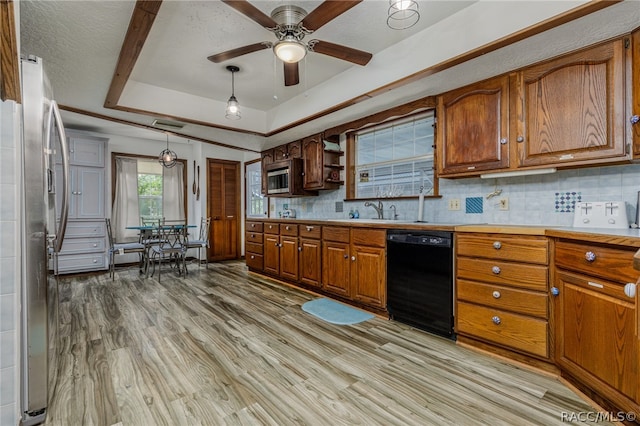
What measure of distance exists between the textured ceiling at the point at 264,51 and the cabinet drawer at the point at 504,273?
4.79ft

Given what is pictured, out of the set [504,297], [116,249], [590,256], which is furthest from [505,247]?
[116,249]

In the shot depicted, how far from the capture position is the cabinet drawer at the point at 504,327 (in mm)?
1976

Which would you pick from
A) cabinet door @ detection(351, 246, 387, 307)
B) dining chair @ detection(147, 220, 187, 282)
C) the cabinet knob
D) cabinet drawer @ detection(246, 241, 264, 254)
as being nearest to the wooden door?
dining chair @ detection(147, 220, 187, 282)

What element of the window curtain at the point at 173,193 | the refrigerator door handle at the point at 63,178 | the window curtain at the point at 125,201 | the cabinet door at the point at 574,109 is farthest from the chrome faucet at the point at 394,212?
the window curtain at the point at 125,201

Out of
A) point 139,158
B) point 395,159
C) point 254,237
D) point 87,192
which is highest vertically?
Answer: point 139,158

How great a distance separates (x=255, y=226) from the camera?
4883 mm

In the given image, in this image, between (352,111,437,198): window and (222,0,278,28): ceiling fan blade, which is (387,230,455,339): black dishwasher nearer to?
(352,111,437,198): window

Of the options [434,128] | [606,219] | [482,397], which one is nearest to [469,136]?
[434,128]

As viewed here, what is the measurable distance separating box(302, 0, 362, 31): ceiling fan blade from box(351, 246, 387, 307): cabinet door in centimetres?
195

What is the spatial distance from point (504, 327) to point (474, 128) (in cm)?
155

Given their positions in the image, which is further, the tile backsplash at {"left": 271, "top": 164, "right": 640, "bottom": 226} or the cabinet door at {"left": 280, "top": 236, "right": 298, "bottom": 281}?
the cabinet door at {"left": 280, "top": 236, "right": 298, "bottom": 281}

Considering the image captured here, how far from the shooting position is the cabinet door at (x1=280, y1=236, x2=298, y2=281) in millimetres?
4043

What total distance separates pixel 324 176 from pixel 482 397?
2.97m

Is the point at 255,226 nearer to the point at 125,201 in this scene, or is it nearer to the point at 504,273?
the point at 125,201
